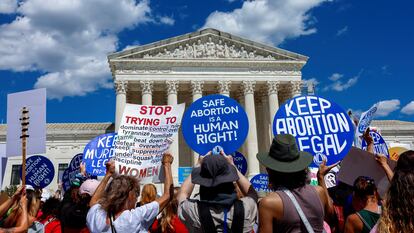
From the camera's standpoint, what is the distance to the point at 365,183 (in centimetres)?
474

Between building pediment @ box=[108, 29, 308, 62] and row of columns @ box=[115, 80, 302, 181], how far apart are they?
3.09 m

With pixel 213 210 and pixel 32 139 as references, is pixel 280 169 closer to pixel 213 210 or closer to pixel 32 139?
pixel 213 210

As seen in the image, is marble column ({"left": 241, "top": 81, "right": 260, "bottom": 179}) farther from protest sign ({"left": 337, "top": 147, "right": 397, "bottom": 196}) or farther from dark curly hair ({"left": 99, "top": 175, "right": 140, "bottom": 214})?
dark curly hair ({"left": 99, "top": 175, "right": 140, "bottom": 214})

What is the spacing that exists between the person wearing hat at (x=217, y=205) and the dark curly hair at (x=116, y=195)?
0.64 metres

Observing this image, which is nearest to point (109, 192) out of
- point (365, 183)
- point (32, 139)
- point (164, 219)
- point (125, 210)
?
point (125, 210)

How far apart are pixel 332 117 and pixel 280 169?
4.08 metres

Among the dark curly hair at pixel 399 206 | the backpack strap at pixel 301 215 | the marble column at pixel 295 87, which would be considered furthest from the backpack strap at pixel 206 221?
the marble column at pixel 295 87

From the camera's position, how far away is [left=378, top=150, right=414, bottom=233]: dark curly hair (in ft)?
8.55

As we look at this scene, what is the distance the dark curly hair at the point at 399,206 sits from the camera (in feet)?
8.55

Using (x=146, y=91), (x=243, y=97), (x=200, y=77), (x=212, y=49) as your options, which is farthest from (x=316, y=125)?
(x=212, y=49)

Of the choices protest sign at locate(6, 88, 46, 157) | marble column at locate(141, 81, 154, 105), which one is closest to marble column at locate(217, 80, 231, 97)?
marble column at locate(141, 81, 154, 105)

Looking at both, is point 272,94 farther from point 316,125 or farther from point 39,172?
point 316,125

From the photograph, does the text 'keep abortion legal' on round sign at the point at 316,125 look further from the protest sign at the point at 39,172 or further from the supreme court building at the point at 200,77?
the supreme court building at the point at 200,77

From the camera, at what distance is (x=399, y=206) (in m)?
2.66
